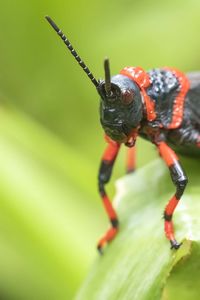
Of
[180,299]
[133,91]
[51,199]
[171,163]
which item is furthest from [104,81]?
[51,199]

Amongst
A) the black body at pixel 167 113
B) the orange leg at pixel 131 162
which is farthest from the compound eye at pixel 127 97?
the orange leg at pixel 131 162

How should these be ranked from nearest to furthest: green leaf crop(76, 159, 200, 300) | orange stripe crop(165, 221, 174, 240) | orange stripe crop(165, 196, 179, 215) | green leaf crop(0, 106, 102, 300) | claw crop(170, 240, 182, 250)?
green leaf crop(76, 159, 200, 300) < claw crop(170, 240, 182, 250) < orange stripe crop(165, 221, 174, 240) < orange stripe crop(165, 196, 179, 215) < green leaf crop(0, 106, 102, 300)

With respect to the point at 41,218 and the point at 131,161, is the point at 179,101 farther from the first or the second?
the point at 41,218

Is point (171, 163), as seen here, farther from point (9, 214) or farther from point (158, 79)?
point (9, 214)

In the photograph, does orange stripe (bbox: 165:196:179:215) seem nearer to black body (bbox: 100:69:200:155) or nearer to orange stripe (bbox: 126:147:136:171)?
black body (bbox: 100:69:200:155)

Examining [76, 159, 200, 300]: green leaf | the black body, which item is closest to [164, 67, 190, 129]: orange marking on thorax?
the black body

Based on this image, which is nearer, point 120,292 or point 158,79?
point 120,292
